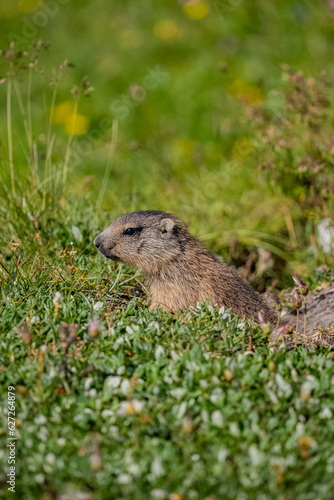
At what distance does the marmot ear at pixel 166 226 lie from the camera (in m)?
5.41

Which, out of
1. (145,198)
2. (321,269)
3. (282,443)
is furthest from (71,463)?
(145,198)

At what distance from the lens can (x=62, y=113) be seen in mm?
10297

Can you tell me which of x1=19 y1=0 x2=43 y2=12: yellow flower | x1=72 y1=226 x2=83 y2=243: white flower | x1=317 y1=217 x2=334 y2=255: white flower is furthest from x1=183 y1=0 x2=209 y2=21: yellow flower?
x1=72 y1=226 x2=83 y2=243: white flower

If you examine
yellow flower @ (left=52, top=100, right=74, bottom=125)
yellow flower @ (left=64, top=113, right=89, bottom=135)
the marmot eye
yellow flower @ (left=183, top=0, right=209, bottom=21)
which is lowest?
yellow flower @ (left=64, top=113, right=89, bottom=135)

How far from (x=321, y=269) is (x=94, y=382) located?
327 centimetres

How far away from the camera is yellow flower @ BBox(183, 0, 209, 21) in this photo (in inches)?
472

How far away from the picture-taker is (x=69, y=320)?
163 inches

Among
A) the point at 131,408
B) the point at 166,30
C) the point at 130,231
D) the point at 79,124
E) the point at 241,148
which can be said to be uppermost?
the point at 166,30

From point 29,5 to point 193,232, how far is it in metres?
7.97

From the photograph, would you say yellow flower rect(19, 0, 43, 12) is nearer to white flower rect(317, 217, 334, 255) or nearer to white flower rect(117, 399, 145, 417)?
white flower rect(317, 217, 334, 255)

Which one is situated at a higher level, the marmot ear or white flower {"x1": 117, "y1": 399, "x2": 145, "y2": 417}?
white flower {"x1": 117, "y1": 399, "x2": 145, "y2": 417}

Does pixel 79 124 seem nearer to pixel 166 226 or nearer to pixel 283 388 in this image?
pixel 166 226

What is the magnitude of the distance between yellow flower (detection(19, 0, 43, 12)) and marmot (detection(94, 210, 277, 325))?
8356mm

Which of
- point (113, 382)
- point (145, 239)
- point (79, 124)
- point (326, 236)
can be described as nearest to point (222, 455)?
point (113, 382)
